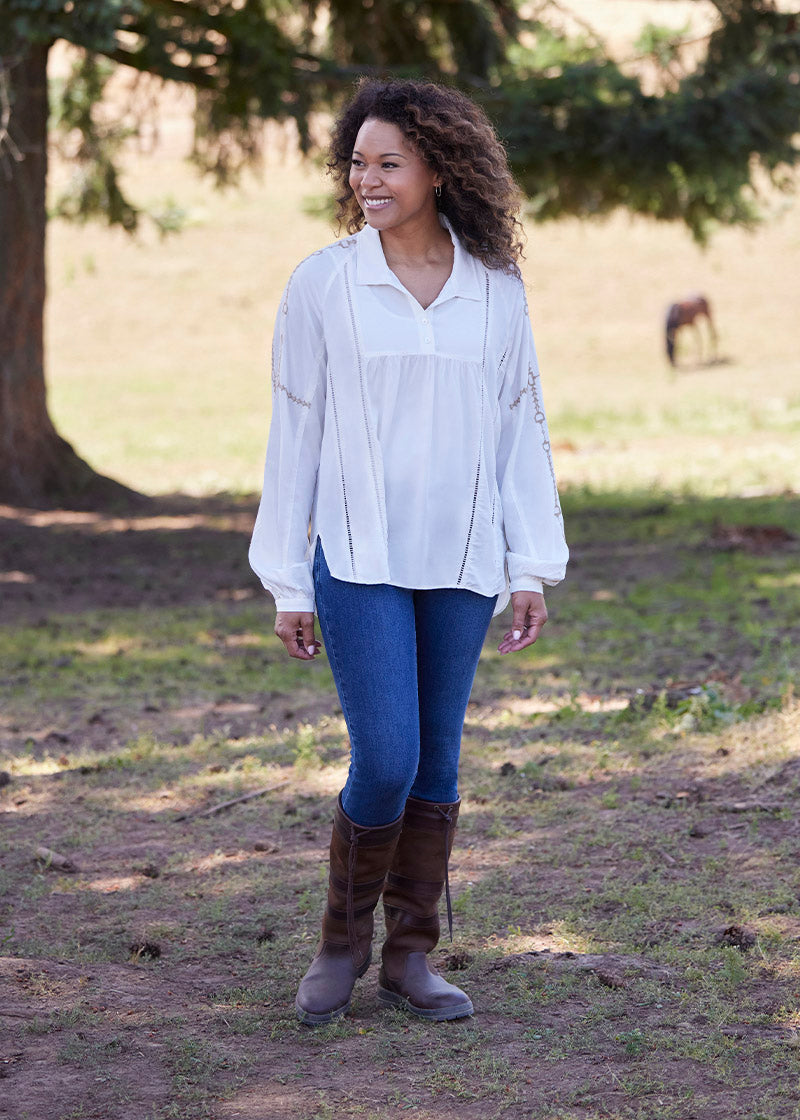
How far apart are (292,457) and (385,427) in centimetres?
23

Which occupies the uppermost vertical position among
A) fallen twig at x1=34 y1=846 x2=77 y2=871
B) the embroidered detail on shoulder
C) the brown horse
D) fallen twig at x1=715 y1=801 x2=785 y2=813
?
the brown horse

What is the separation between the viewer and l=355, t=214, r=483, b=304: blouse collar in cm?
282

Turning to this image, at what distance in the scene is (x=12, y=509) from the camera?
11352 mm

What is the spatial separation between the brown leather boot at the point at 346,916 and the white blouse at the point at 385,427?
1.87ft

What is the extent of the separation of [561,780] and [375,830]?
201cm

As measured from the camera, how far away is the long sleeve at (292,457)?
9.34 feet

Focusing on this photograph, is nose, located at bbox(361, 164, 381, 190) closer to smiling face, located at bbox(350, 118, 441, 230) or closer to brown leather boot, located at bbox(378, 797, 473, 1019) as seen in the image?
smiling face, located at bbox(350, 118, 441, 230)

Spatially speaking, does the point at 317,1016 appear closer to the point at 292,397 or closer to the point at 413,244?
the point at 292,397

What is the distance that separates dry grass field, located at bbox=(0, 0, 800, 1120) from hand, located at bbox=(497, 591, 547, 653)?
0.94 meters

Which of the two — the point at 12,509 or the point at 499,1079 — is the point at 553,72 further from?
the point at 499,1079

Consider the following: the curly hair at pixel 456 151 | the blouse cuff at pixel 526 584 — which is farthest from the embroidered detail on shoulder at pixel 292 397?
the blouse cuff at pixel 526 584

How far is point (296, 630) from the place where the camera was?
9.53ft

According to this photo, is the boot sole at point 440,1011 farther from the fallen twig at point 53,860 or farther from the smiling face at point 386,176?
the smiling face at point 386,176

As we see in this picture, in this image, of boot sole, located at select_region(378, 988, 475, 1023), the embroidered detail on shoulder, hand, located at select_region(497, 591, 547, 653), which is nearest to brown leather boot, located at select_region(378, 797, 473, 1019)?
boot sole, located at select_region(378, 988, 475, 1023)
